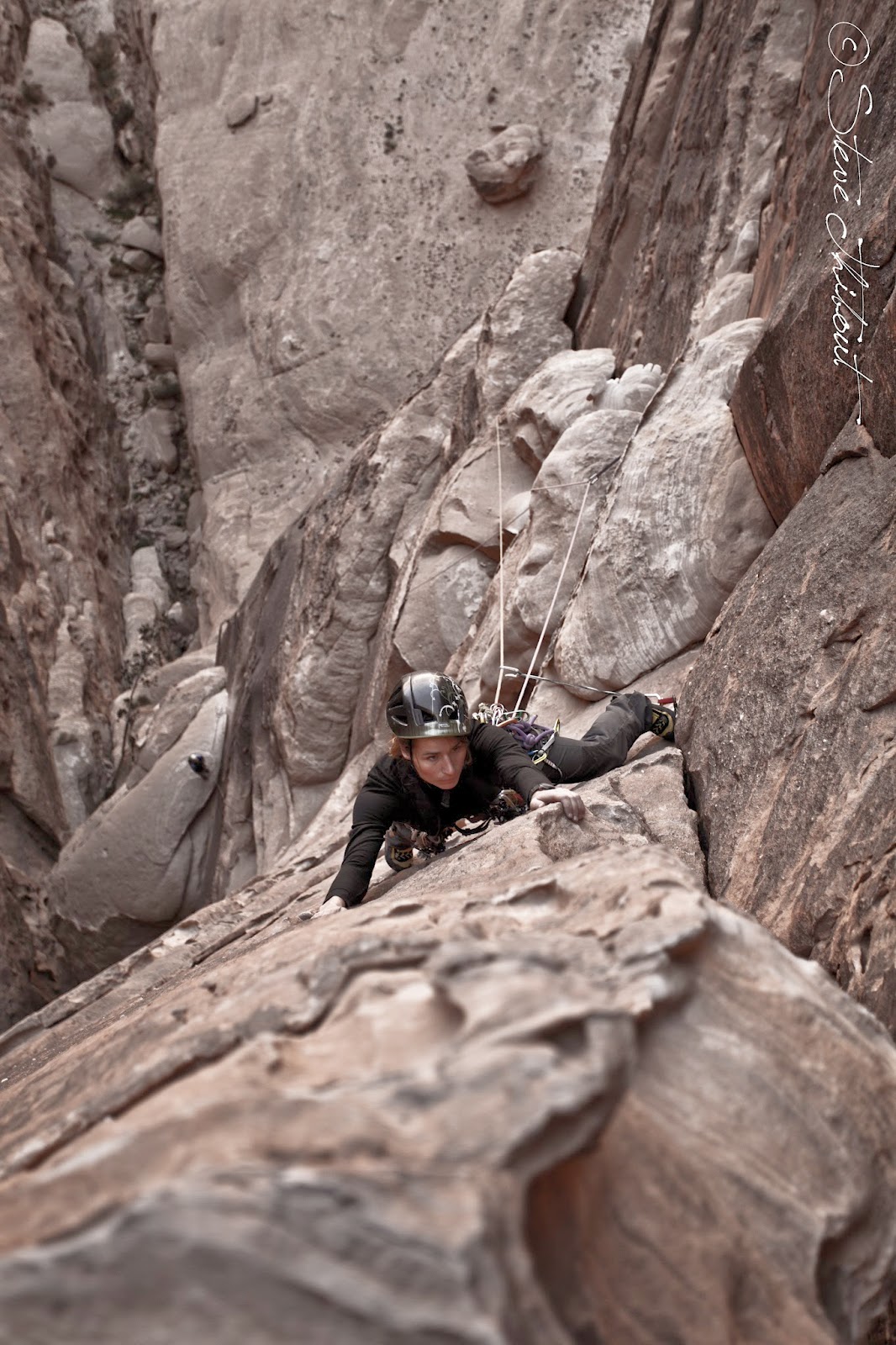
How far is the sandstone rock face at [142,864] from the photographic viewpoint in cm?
1450

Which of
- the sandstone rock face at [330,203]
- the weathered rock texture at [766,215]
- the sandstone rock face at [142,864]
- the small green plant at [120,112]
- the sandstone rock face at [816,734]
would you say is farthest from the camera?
the small green plant at [120,112]

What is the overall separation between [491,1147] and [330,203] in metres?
22.7

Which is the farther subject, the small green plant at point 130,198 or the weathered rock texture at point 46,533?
the small green plant at point 130,198

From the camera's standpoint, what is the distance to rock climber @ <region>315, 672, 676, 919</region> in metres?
5.11

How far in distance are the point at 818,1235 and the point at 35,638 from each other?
18.1 m

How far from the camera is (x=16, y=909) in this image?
14.2 meters

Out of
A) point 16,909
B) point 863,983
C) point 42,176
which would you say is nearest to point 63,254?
point 42,176

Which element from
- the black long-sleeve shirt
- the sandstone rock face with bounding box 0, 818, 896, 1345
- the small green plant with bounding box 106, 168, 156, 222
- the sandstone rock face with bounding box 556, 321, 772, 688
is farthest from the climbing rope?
the small green plant with bounding box 106, 168, 156, 222

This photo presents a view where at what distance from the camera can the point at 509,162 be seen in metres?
20.1

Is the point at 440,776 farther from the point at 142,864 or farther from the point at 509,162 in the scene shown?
the point at 509,162

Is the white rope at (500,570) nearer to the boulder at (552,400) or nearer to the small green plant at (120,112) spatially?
the boulder at (552,400)

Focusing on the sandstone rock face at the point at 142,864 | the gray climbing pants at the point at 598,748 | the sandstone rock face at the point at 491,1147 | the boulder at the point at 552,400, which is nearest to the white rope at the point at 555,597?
the boulder at the point at 552,400

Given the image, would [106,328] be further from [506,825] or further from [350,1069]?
[350,1069]
